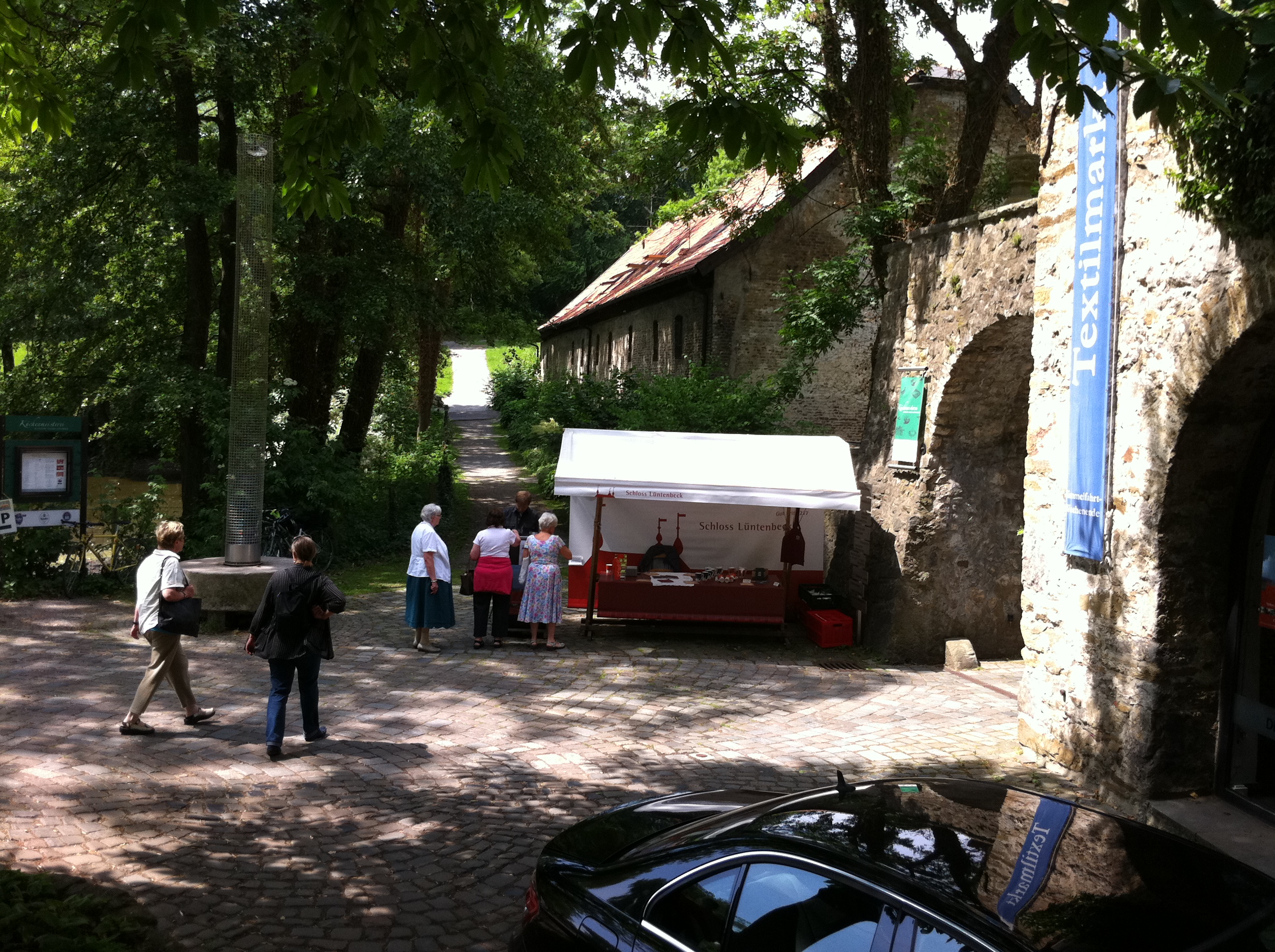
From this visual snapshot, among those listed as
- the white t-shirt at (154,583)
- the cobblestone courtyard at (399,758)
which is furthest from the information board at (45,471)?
the white t-shirt at (154,583)

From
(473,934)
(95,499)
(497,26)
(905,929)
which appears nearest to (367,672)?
(473,934)

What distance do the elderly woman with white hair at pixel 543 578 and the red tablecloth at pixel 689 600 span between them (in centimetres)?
99

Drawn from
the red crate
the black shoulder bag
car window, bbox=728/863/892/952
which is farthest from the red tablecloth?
car window, bbox=728/863/892/952

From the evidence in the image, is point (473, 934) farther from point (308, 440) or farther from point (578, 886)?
point (308, 440)

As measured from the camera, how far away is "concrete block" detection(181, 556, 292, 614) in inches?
495

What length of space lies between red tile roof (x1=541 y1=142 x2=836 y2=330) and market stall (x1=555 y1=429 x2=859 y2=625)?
387cm

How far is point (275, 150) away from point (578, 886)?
1402cm

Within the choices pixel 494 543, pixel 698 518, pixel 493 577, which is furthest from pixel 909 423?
pixel 493 577

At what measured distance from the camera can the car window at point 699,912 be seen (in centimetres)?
336

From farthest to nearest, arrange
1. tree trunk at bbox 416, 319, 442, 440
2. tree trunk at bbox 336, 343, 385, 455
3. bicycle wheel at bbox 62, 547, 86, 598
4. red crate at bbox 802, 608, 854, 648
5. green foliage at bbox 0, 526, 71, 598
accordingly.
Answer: tree trunk at bbox 416, 319, 442, 440
tree trunk at bbox 336, 343, 385, 455
bicycle wheel at bbox 62, 547, 86, 598
green foliage at bbox 0, 526, 71, 598
red crate at bbox 802, 608, 854, 648

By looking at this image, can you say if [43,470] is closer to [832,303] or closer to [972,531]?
[832,303]

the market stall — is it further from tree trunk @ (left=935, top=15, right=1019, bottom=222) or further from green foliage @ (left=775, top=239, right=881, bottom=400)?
tree trunk @ (left=935, top=15, right=1019, bottom=222)

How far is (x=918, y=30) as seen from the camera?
15.0m

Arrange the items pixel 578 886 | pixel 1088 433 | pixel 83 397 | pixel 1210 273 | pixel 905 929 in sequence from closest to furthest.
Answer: pixel 905 929 → pixel 578 886 → pixel 1210 273 → pixel 1088 433 → pixel 83 397
